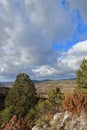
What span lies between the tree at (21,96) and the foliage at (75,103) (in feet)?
49.7


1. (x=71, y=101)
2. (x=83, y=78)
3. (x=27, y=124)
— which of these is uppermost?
(x=83, y=78)

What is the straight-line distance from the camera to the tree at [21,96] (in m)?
42.1

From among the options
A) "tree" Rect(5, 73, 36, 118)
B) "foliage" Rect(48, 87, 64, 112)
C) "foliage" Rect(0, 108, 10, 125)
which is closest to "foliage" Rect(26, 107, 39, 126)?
"tree" Rect(5, 73, 36, 118)

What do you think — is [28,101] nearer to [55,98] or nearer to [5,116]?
[5,116]

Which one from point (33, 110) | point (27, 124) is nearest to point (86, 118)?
point (27, 124)

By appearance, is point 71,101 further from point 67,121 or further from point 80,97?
point 67,121

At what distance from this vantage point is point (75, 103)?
2742 centimetres

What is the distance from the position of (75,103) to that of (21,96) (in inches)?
661

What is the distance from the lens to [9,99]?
4369 centimetres

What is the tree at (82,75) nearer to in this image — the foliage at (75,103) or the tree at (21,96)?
the tree at (21,96)

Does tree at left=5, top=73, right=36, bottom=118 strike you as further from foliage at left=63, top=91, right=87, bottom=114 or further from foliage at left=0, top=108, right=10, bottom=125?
foliage at left=63, top=91, right=87, bottom=114

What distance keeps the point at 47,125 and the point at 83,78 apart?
1958 cm

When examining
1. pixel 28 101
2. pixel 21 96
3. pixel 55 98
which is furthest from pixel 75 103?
pixel 55 98

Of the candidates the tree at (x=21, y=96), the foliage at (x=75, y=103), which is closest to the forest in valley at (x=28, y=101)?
the tree at (x=21, y=96)
